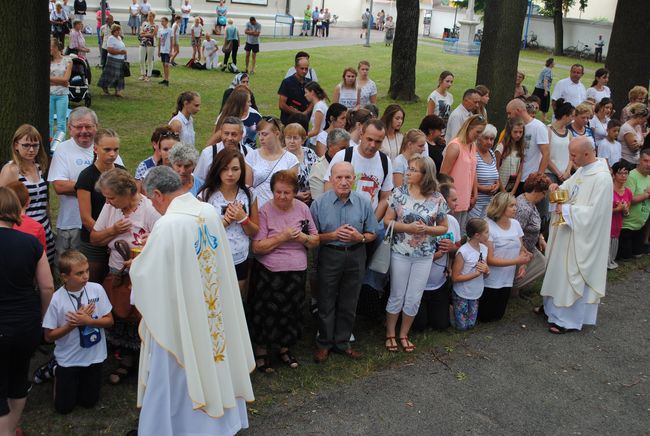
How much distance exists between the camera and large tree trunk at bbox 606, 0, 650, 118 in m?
14.4

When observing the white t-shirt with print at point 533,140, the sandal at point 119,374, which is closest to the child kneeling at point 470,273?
the white t-shirt with print at point 533,140

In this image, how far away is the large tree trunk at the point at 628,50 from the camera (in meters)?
14.4

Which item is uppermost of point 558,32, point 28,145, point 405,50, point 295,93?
point 558,32

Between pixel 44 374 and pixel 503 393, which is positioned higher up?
pixel 44 374

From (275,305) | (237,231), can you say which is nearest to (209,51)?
(237,231)

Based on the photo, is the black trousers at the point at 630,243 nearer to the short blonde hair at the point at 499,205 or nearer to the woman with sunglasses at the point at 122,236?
the short blonde hair at the point at 499,205

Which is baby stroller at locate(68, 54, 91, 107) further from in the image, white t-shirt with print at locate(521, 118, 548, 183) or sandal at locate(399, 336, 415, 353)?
sandal at locate(399, 336, 415, 353)

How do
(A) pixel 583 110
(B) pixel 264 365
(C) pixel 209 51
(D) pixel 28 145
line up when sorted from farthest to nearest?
(C) pixel 209 51 → (A) pixel 583 110 → (B) pixel 264 365 → (D) pixel 28 145

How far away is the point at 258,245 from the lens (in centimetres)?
573

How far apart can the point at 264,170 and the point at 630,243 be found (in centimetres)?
602

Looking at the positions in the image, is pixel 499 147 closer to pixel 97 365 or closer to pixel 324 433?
pixel 324 433

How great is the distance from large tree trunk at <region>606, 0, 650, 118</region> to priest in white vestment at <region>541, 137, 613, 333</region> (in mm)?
8663

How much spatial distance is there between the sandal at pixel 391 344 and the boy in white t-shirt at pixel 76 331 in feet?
8.82

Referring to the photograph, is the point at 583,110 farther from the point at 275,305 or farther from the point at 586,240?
the point at 275,305
